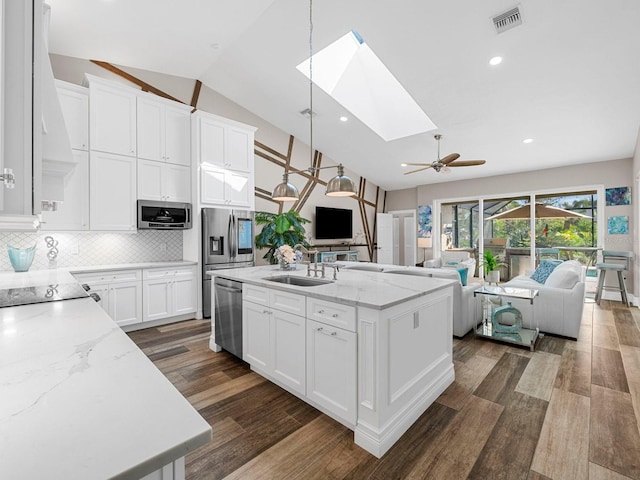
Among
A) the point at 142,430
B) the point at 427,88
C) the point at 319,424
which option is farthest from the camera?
the point at 427,88

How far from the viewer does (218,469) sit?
1712mm

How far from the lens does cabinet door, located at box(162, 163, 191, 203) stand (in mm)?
4449

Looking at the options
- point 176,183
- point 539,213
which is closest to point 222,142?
point 176,183

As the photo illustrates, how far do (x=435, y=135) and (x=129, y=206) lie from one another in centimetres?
499

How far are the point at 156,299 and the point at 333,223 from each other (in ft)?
14.4

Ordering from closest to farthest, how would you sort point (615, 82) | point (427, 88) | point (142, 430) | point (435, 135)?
point (142, 430) < point (615, 82) < point (427, 88) < point (435, 135)

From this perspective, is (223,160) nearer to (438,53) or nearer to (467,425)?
(438,53)

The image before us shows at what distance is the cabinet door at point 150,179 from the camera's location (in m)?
4.21

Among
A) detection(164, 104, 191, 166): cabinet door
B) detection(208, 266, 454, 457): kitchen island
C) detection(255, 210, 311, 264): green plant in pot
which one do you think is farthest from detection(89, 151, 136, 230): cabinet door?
detection(208, 266, 454, 457): kitchen island

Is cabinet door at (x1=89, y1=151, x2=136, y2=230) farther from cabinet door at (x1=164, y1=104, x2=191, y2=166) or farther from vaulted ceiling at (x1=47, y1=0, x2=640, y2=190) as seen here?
vaulted ceiling at (x1=47, y1=0, x2=640, y2=190)

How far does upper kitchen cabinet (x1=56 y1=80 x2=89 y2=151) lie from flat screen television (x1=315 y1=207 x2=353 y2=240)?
448 centimetres

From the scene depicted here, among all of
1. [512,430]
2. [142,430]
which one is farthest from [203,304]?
[142,430]

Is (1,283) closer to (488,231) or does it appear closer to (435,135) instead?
(435,135)

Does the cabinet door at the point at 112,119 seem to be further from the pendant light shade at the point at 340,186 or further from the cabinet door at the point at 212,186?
the pendant light shade at the point at 340,186
